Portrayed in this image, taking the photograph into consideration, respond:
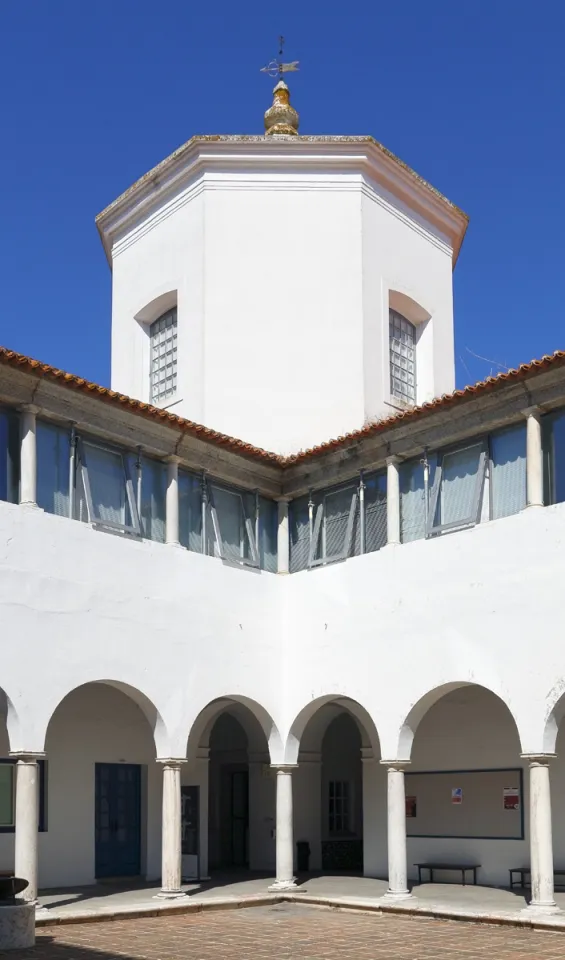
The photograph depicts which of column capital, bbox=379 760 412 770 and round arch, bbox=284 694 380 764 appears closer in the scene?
column capital, bbox=379 760 412 770

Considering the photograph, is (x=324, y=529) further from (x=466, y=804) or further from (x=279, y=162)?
(x=279, y=162)

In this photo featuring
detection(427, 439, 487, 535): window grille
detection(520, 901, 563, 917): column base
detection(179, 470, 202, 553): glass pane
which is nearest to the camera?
detection(520, 901, 563, 917): column base

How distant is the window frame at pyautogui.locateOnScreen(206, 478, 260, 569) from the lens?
17469 mm

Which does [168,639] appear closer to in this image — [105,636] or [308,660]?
[105,636]

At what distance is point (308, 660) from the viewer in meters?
17.6

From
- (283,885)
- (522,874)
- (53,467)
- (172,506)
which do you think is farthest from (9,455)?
(522,874)

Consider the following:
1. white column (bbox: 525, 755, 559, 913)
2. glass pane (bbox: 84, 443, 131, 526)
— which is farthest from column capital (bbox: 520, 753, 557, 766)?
glass pane (bbox: 84, 443, 131, 526)

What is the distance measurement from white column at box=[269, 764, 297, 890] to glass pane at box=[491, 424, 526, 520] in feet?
18.1

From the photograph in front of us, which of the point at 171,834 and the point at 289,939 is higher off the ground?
the point at 171,834

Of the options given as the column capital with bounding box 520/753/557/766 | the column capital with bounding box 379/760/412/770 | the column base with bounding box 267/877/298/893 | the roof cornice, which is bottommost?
the column base with bounding box 267/877/298/893

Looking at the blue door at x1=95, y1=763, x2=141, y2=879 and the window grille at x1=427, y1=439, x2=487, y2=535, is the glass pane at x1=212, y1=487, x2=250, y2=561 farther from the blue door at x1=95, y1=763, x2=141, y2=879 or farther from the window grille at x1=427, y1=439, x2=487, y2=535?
the blue door at x1=95, y1=763, x2=141, y2=879

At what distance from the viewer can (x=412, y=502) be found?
54.4 ft

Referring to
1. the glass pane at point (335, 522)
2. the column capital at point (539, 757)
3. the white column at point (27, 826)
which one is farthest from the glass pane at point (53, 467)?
the column capital at point (539, 757)

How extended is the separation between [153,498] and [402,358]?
754cm
